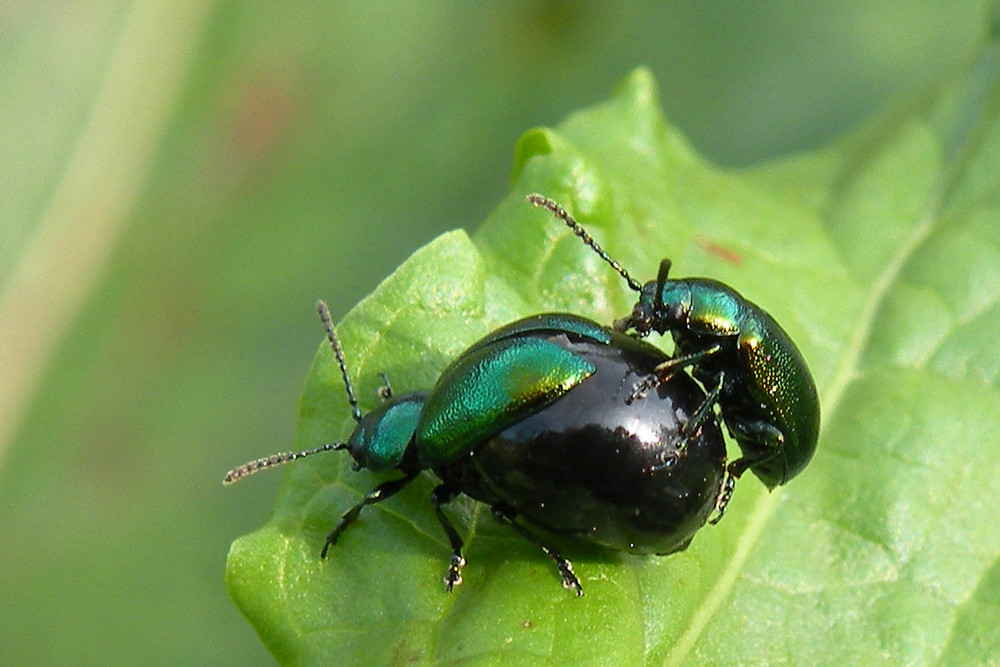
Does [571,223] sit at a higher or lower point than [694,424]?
higher

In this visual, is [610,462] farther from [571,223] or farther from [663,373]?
[571,223]

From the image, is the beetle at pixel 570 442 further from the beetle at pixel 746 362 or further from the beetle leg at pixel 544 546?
the beetle at pixel 746 362

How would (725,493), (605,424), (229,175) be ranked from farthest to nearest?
(229,175) → (725,493) → (605,424)

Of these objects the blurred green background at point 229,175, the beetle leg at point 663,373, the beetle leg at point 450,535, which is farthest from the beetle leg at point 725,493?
the blurred green background at point 229,175

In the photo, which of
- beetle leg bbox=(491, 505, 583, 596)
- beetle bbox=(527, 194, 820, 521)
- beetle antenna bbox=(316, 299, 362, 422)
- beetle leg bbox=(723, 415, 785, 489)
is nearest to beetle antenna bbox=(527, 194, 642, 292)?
beetle bbox=(527, 194, 820, 521)

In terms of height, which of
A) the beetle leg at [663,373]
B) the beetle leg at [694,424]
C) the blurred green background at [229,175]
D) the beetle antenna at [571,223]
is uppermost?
the beetle antenna at [571,223]

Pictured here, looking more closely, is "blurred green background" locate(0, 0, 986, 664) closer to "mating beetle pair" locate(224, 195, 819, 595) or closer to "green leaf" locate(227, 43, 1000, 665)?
"green leaf" locate(227, 43, 1000, 665)

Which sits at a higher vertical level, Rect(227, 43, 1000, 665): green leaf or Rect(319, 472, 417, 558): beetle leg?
Rect(227, 43, 1000, 665): green leaf

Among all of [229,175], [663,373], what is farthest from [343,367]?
[229,175]
